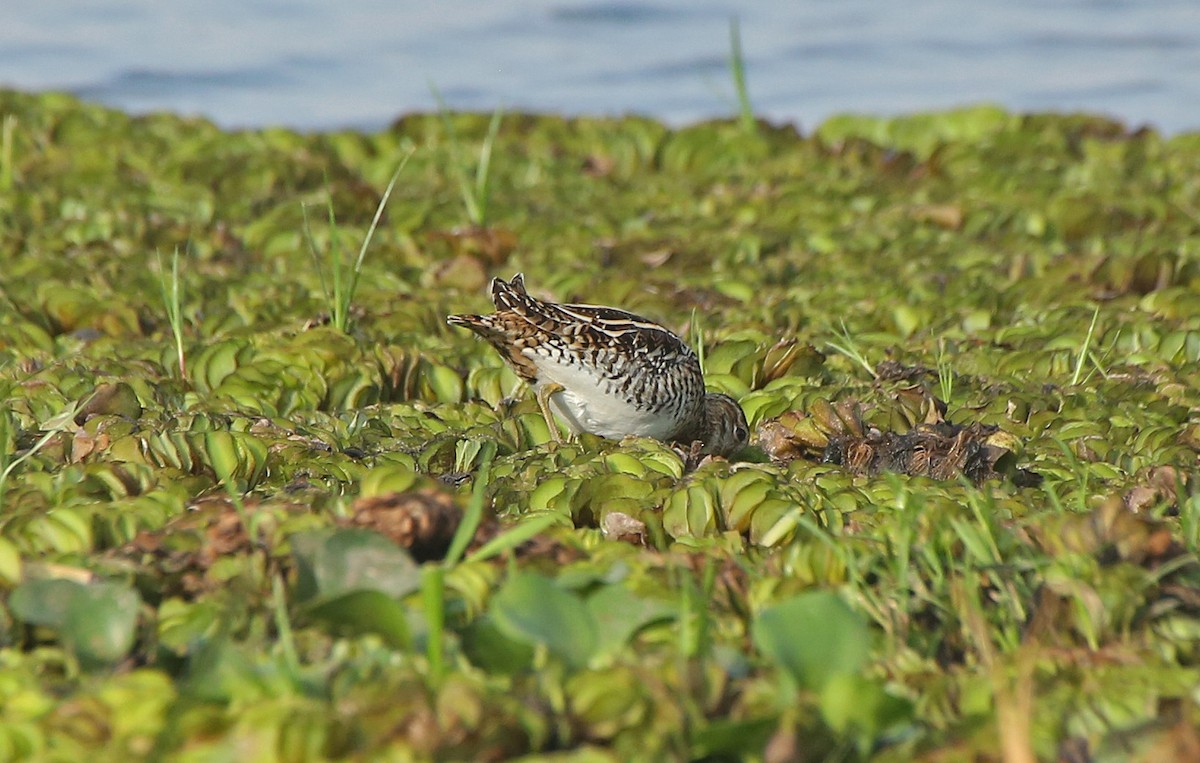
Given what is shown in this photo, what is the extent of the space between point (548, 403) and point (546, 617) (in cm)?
236

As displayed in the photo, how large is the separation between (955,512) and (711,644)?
0.93m

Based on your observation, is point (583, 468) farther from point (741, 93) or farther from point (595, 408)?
point (741, 93)

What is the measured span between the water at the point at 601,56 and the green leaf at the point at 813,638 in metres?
11.2

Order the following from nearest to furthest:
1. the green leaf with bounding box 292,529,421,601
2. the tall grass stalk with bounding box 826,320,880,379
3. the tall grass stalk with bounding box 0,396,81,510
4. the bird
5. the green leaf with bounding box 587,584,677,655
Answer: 1. the green leaf with bounding box 587,584,677,655
2. the green leaf with bounding box 292,529,421,601
3. the tall grass stalk with bounding box 0,396,81,510
4. the bird
5. the tall grass stalk with bounding box 826,320,880,379

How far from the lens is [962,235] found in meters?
8.74

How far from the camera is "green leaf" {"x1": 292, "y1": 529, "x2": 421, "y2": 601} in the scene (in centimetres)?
346

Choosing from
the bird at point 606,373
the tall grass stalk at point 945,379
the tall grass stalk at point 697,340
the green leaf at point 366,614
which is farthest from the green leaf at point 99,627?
the tall grass stalk at point 945,379

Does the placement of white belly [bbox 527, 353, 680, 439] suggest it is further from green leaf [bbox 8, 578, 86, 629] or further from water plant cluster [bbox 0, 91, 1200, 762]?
green leaf [bbox 8, 578, 86, 629]

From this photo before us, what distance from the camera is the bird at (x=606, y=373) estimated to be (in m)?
5.38

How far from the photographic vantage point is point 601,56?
17.6 metres

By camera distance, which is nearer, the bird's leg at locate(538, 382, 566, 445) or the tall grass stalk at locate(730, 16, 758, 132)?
A: the bird's leg at locate(538, 382, 566, 445)

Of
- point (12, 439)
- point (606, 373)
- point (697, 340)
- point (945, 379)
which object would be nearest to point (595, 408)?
point (606, 373)

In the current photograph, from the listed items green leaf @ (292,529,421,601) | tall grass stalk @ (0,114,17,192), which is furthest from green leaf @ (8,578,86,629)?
tall grass stalk @ (0,114,17,192)

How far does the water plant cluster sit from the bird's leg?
0.27 ft
